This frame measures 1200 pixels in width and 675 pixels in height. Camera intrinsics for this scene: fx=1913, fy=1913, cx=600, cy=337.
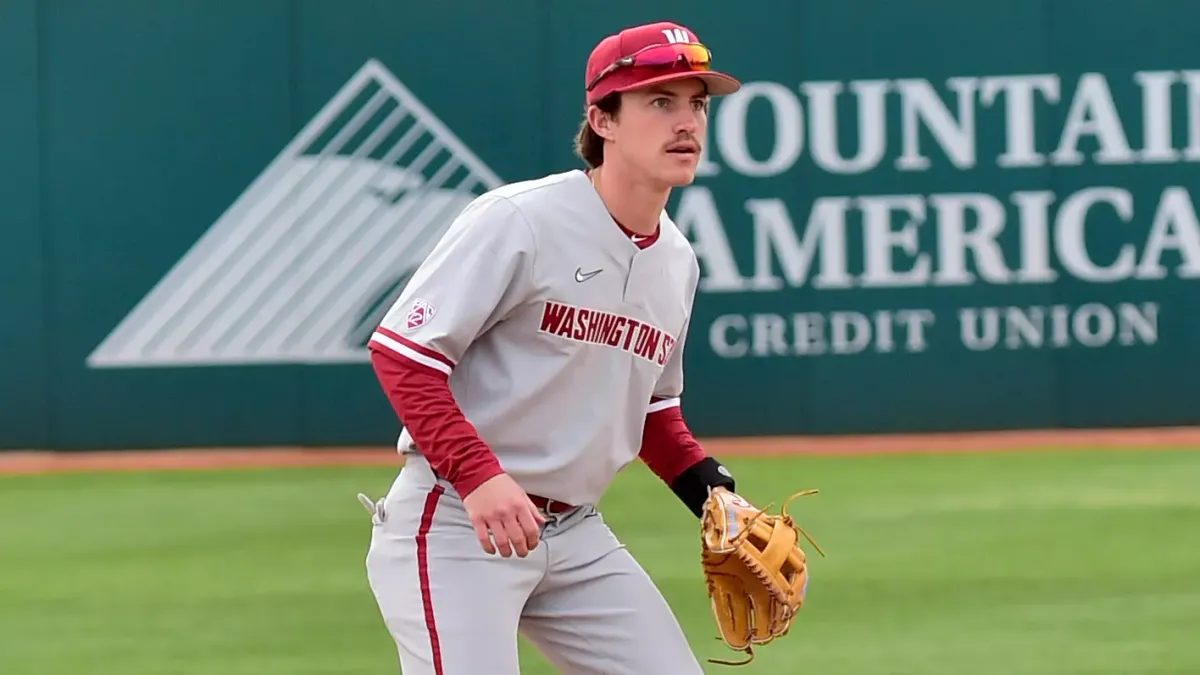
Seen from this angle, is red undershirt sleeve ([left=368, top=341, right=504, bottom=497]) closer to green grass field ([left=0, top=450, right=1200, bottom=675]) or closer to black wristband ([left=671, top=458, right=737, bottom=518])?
black wristband ([left=671, top=458, right=737, bottom=518])

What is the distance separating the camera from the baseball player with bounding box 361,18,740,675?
3.64 metres

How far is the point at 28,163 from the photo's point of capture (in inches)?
512

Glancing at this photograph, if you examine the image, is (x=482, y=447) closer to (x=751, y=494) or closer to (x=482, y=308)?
(x=482, y=308)

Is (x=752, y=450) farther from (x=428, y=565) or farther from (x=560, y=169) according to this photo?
(x=428, y=565)

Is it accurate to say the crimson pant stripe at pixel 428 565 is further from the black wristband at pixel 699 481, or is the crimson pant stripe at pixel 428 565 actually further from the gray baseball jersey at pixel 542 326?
the black wristband at pixel 699 481

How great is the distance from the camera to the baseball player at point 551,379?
3.64 meters

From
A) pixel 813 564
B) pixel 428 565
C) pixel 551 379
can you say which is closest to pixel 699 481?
pixel 551 379

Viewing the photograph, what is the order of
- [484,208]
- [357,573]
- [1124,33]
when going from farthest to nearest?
[1124,33] < [357,573] < [484,208]

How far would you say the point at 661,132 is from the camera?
379 centimetres

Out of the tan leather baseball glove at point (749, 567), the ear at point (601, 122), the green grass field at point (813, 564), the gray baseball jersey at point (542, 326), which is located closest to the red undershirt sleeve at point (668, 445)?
the tan leather baseball glove at point (749, 567)

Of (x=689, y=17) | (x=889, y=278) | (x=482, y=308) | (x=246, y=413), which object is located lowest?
(x=246, y=413)

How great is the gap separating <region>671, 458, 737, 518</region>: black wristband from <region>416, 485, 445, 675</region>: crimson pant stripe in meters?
0.64

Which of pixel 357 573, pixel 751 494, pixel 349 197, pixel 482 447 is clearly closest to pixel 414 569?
pixel 482 447

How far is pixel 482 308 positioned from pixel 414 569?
54cm
